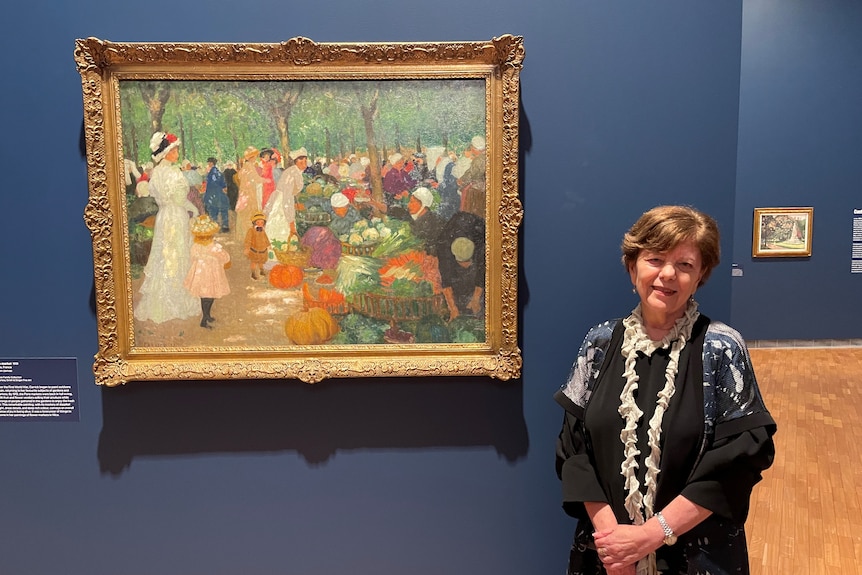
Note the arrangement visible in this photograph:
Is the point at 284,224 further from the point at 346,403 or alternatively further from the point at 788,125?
the point at 788,125

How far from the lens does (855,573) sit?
11.3 feet

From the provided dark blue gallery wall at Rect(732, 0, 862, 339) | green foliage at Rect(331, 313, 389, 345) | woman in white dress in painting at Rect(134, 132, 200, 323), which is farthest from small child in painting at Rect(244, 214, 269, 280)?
dark blue gallery wall at Rect(732, 0, 862, 339)

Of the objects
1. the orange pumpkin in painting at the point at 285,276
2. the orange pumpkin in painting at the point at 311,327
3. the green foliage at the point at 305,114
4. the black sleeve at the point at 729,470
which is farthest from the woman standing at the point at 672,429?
the orange pumpkin in painting at the point at 285,276

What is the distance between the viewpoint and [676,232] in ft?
6.69

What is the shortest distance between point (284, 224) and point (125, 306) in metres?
0.88


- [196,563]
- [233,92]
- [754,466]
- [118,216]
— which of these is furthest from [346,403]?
[754,466]

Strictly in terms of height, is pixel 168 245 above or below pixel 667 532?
above

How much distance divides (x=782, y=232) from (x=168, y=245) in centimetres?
904

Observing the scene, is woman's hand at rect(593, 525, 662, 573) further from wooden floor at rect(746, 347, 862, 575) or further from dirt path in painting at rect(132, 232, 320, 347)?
wooden floor at rect(746, 347, 862, 575)

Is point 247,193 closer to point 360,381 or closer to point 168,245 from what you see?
point 168,245

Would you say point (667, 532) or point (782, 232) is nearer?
point (667, 532)

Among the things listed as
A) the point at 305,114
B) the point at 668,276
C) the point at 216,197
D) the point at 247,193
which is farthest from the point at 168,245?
the point at 668,276

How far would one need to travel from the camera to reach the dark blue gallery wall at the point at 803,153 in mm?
8398

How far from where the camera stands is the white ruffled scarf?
2047 mm
